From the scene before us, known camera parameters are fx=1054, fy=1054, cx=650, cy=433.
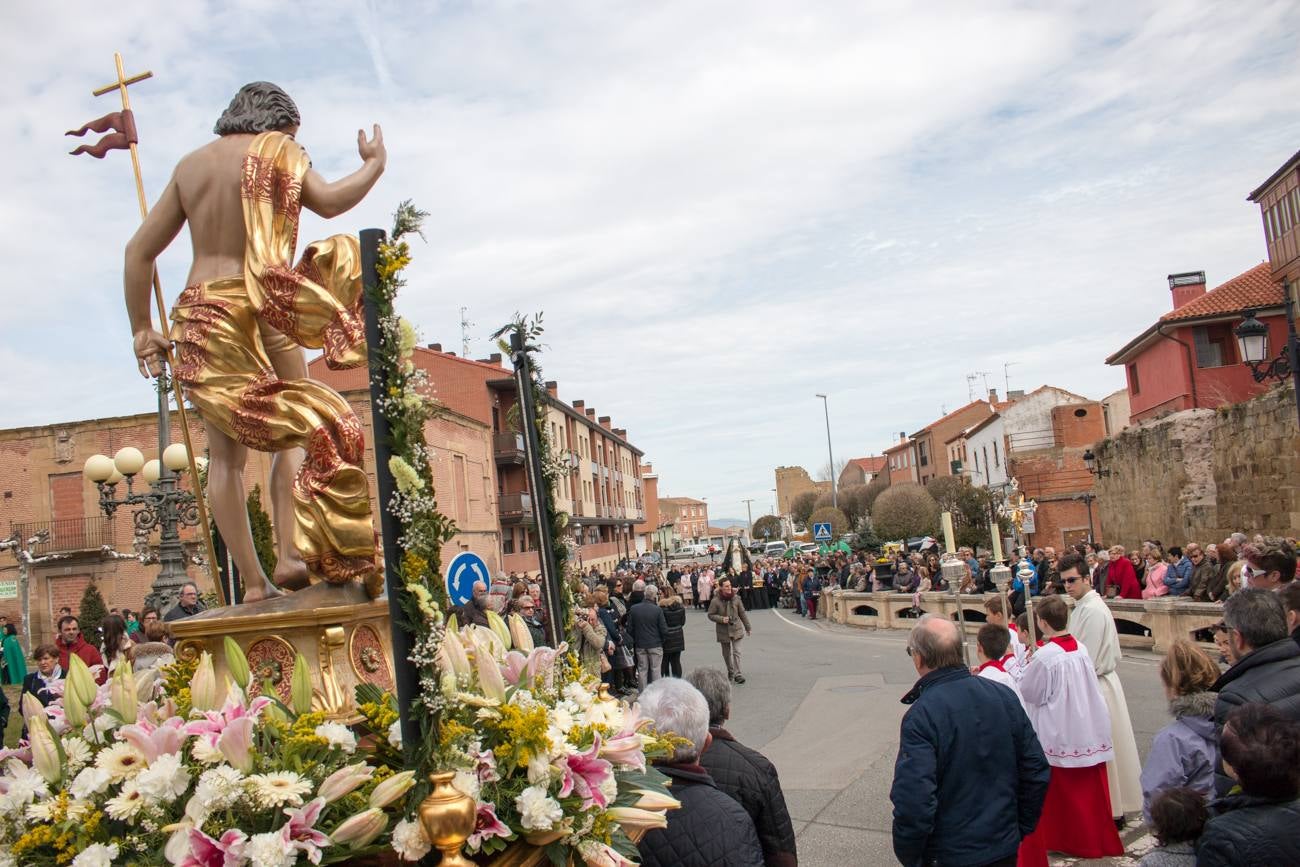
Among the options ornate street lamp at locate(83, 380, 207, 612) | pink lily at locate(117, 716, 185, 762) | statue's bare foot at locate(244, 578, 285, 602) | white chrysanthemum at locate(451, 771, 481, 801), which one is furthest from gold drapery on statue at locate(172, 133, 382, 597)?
ornate street lamp at locate(83, 380, 207, 612)

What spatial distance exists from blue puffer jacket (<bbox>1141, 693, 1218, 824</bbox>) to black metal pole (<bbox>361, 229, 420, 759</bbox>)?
3394mm

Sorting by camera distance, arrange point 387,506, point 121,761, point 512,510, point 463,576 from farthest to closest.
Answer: point 512,510
point 463,576
point 121,761
point 387,506

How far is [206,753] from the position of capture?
304 cm

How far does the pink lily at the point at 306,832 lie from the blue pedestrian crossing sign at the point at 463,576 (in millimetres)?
5858

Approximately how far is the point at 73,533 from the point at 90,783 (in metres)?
37.2

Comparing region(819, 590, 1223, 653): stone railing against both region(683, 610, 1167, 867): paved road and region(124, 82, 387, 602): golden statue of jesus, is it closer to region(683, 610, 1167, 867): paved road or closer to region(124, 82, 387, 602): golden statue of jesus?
region(683, 610, 1167, 867): paved road

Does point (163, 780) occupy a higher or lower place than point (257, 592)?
lower

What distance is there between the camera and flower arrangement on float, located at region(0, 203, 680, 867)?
9.70 ft

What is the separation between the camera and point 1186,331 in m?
35.0

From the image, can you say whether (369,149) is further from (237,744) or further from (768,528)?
(768,528)

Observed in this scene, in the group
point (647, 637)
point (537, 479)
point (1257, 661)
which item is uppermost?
point (537, 479)

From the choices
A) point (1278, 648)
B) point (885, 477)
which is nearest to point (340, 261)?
point (1278, 648)

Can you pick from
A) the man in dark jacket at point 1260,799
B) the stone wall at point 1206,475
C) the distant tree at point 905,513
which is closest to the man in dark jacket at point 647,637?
the man in dark jacket at point 1260,799

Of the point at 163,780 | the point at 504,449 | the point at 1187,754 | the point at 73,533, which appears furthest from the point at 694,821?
the point at 504,449
